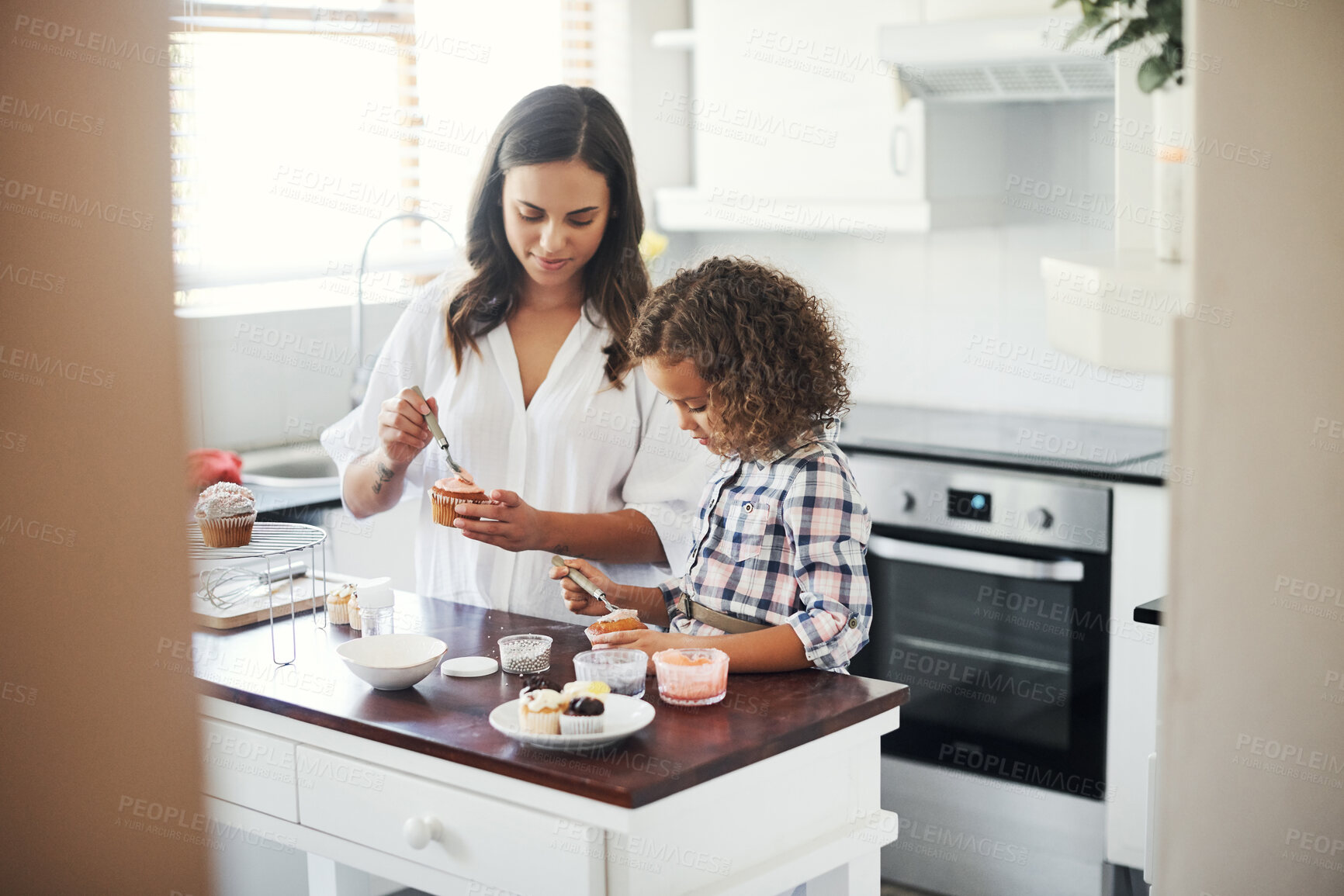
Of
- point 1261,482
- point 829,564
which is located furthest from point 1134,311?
point 829,564

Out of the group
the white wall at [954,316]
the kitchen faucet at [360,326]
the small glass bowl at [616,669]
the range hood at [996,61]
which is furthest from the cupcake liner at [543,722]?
the white wall at [954,316]

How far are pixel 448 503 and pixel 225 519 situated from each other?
0.31 m

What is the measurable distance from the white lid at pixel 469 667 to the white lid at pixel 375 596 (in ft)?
0.79

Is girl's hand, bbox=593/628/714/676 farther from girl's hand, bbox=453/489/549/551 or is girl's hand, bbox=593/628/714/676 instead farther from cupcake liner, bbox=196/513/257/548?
cupcake liner, bbox=196/513/257/548

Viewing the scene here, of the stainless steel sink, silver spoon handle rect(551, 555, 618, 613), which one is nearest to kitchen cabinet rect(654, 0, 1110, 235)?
the stainless steel sink

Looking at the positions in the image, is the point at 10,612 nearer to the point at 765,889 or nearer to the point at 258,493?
the point at 765,889

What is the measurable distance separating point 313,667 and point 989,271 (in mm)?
2404

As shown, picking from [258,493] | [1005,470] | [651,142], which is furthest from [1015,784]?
[651,142]

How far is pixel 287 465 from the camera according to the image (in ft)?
9.92

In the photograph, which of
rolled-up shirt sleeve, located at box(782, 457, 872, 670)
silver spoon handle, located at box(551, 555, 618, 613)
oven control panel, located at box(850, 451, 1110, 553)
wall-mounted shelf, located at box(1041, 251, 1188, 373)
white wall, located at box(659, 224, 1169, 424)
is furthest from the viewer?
white wall, located at box(659, 224, 1169, 424)

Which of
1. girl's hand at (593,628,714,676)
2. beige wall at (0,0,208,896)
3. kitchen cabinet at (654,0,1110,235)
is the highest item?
kitchen cabinet at (654,0,1110,235)

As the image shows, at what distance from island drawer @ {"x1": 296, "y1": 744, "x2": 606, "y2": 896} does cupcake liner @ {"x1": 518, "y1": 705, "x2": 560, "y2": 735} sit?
3.3 inches

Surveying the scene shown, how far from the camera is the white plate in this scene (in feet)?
4.17

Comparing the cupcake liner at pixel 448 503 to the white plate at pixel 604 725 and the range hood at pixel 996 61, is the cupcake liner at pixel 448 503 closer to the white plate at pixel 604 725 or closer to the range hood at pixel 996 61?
the white plate at pixel 604 725
